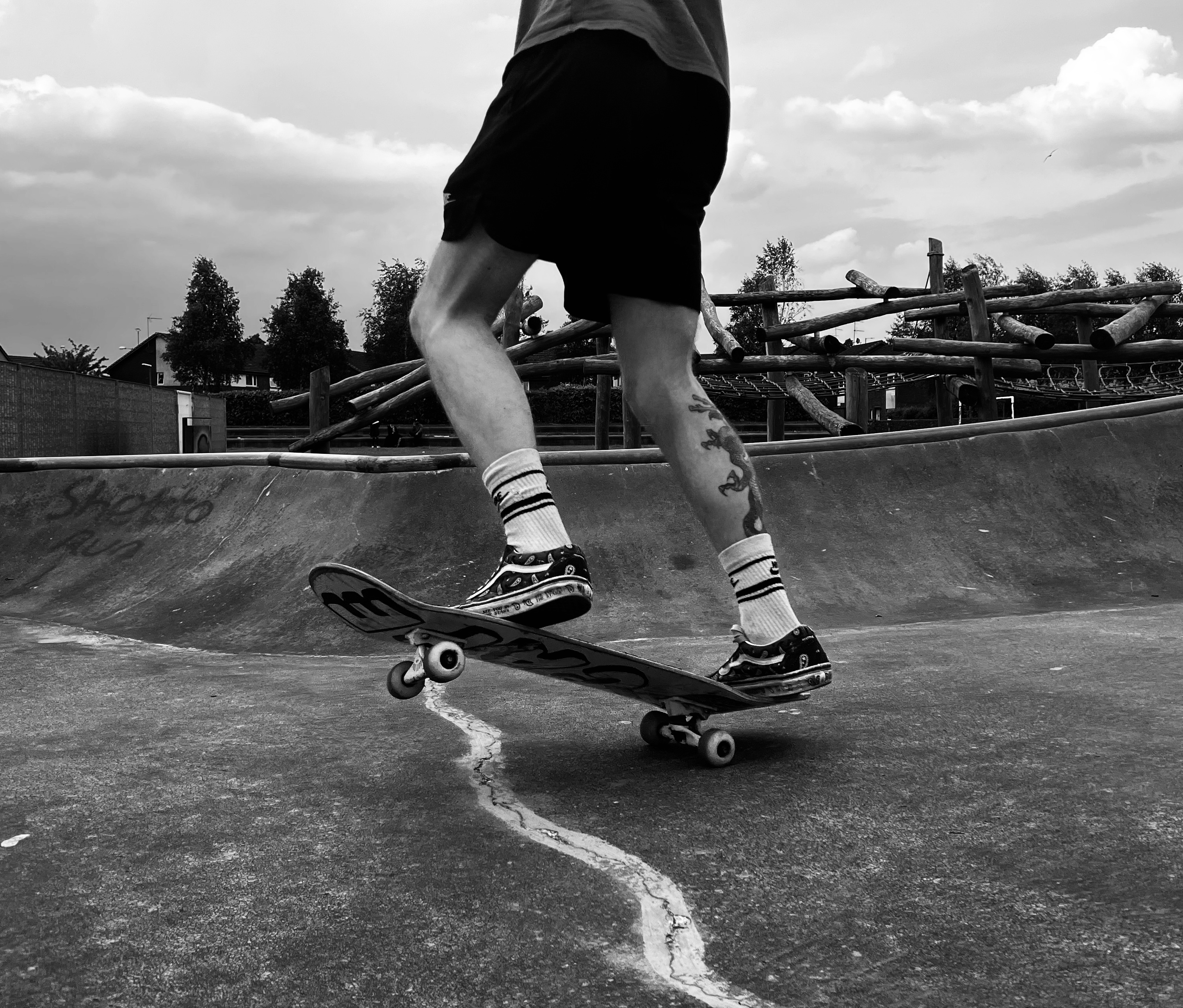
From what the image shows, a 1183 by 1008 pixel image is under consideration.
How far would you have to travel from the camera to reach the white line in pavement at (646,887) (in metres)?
1.10

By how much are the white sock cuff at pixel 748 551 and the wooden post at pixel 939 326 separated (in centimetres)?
1008

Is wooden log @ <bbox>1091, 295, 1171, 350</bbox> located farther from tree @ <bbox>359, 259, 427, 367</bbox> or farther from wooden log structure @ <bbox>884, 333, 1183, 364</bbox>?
tree @ <bbox>359, 259, 427, 367</bbox>

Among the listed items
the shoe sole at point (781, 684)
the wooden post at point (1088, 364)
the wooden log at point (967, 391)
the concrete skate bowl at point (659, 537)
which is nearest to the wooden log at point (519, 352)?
the wooden log at point (967, 391)

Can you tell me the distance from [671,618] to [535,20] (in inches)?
108

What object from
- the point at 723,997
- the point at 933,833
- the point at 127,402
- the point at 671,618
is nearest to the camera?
the point at 723,997

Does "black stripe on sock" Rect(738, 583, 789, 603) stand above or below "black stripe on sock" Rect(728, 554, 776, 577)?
below

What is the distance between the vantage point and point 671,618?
4.32 m

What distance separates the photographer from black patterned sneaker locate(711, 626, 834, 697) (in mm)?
2074

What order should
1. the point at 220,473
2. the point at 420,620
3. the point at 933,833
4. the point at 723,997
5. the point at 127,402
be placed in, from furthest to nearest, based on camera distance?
1. the point at 127,402
2. the point at 220,473
3. the point at 420,620
4. the point at 933,833
5. the point at 723,997

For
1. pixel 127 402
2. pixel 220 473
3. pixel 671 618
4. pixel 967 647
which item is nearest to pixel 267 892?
pixel 967 647

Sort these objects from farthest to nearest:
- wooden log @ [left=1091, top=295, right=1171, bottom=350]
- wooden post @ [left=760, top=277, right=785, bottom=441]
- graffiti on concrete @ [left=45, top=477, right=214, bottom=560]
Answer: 1. wooden post @ [left=760, top=277, right=785, bottom=441]
2. wooden log @ [left=1091, top=295, right=1171, bottom=350]
3. graffiti on concrete @ [left=45, top=477, right=214, bottom=560]

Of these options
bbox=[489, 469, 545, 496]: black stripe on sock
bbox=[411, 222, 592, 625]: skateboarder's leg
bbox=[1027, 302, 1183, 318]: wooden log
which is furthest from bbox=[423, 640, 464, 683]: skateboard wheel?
bbox=[1027, 302, 1183, 318]: wooden log

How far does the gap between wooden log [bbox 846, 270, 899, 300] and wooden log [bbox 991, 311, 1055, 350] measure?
1.30m

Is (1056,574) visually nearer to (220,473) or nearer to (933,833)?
(933,833)
